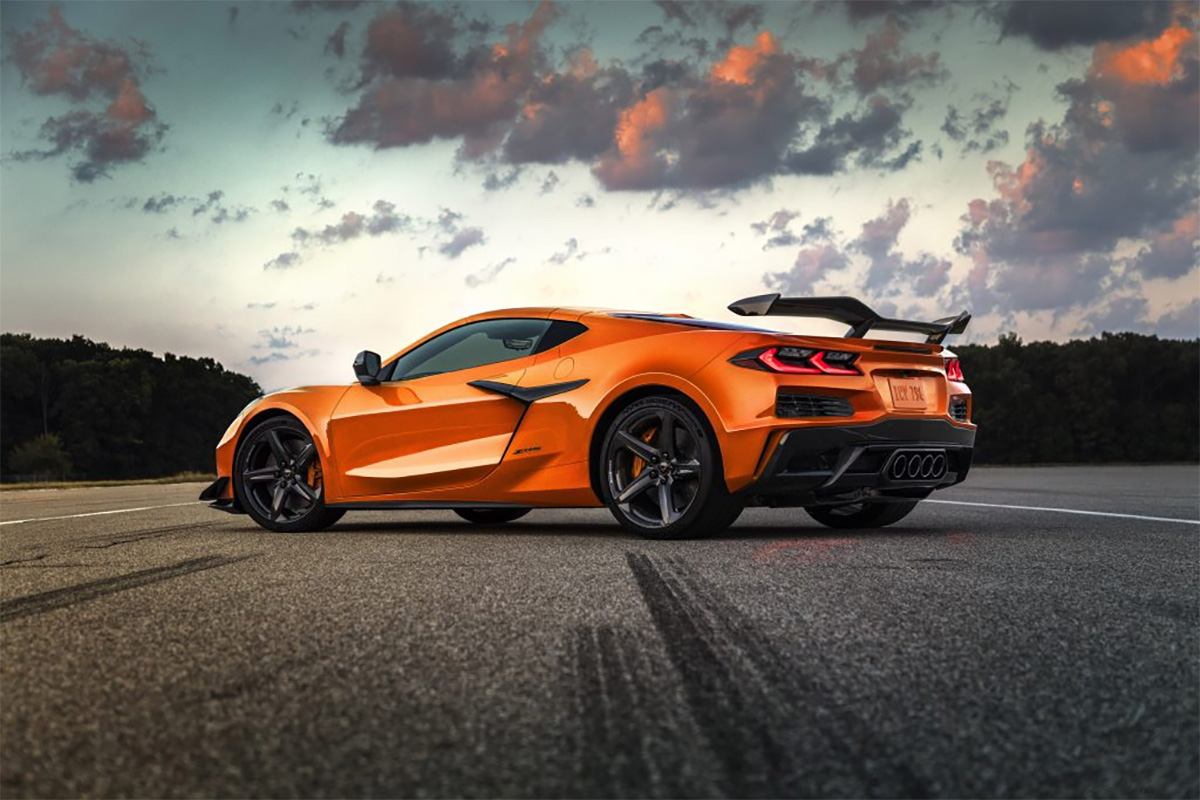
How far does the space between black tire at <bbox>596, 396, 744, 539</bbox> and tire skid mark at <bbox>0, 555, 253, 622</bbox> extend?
2264mm

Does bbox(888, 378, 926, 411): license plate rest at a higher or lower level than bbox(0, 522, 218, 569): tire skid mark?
higher

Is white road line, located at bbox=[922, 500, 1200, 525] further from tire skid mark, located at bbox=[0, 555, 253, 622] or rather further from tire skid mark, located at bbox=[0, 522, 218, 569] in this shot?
tire skid mark, located at bbox=[0, 522, 218, 569]

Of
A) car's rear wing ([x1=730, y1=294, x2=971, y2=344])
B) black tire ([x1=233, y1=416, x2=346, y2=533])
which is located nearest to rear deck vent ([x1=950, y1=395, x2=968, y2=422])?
car's rear wing ([x1=730, y1=294, x2=971, y2=344])

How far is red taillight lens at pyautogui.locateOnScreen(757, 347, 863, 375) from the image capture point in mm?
6456

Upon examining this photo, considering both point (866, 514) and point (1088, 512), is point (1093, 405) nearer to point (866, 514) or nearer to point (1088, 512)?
point (1088, 512)

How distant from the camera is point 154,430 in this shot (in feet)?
318

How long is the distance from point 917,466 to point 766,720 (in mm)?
4702

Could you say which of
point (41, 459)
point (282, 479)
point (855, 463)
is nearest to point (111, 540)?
point (282, 479)

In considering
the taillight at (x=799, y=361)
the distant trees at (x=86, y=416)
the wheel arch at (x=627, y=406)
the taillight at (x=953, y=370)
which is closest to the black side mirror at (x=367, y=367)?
the wheel arch at (x=627, y=406)

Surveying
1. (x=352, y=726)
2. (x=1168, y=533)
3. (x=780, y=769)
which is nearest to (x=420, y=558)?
(x=352, y=726)

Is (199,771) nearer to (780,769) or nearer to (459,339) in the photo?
(780,769)

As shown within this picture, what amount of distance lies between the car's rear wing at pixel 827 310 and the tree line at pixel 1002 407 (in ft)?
267

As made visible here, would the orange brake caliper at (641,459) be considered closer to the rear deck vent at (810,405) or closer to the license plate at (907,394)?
the rear deck vent at (810,405)

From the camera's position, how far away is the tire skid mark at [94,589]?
14.1ft
